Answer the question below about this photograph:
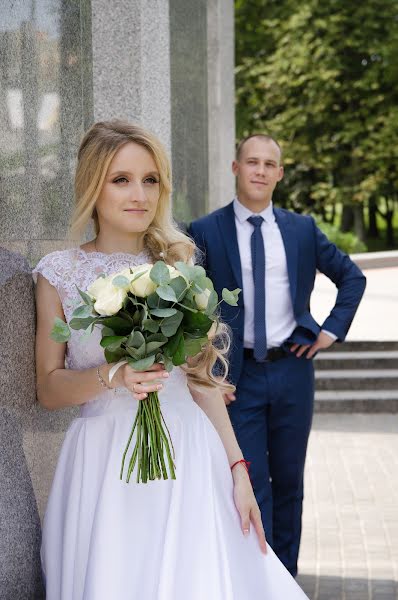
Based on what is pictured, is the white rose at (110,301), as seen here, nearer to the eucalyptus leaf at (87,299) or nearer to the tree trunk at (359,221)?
the eucalyptus leaf at (87,299)

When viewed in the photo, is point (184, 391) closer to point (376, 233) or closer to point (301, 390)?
point (301, 390)

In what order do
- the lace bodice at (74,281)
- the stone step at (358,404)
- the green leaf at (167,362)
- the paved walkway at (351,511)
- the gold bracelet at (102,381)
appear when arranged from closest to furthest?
the green leaf at (167,362) < the gold bracelet at (102,381) < the lace bodice at (74,281) < the paved walkway at (351,511) < the stone step at (358,404)

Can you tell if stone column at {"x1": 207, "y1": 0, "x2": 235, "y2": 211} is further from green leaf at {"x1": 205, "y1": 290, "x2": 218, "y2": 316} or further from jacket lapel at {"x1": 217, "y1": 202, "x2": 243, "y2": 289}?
green leaf at {"x1": 205, "y1": 290, "x2": 218, "y2": 316}

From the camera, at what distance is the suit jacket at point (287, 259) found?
17.7 ft

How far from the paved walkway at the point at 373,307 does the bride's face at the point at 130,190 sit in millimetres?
10294

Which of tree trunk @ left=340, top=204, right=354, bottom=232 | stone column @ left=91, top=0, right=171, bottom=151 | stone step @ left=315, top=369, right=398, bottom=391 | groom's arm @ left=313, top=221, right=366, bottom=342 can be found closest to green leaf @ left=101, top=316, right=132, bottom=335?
stone column @ left=91, top=0, right=171, bottom=151

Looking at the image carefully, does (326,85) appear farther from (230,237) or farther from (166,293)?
(166,293)

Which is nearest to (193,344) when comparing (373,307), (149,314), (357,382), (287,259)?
(149,314)

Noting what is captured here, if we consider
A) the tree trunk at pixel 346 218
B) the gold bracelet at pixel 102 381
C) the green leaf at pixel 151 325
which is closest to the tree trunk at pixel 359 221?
the tree trunk at pixel 346 218

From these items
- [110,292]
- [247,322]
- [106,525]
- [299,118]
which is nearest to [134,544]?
[106,525]

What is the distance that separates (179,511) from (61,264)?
0.77 meters

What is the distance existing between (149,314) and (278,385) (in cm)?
279

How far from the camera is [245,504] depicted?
3227 mm

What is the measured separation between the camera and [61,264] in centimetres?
314
